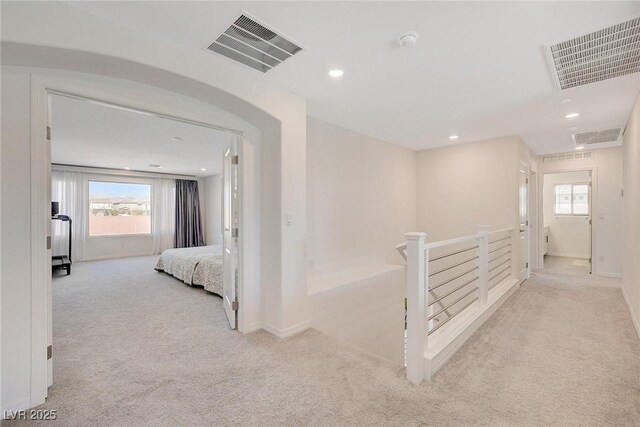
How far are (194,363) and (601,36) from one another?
3827 millimetres

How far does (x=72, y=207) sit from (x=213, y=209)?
338 cm

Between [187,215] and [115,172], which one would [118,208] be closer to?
[115,172]

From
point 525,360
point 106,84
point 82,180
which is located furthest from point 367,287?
point 82,180

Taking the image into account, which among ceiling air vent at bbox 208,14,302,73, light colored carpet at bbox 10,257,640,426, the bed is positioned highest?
ceiling air vent at bbox 208,14,302,73

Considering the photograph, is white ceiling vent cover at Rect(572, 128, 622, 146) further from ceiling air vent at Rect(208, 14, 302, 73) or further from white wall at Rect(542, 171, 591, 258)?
ceiling air vent at Rect(208, 14, 302, 73)

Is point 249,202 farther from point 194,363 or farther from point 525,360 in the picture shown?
point 525,360

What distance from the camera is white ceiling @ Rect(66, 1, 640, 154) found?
65.2 inches

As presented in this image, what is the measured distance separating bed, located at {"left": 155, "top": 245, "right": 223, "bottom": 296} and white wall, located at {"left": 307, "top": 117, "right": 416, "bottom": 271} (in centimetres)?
158

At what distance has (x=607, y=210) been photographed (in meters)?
5.21

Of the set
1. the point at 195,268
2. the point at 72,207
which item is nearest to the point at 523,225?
the point at 195,268

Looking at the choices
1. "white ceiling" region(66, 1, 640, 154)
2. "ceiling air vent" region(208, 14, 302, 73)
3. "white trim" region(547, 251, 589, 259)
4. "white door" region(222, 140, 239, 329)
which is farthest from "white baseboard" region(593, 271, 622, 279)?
"ceiling air vent" region(208, 14, 302, 73)

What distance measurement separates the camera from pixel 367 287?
395cm

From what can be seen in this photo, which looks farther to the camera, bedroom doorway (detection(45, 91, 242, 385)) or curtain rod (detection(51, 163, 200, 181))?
curtain rod (detection(51, 163, 200, 181))

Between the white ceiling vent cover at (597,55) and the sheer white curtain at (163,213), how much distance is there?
29.4 ft
